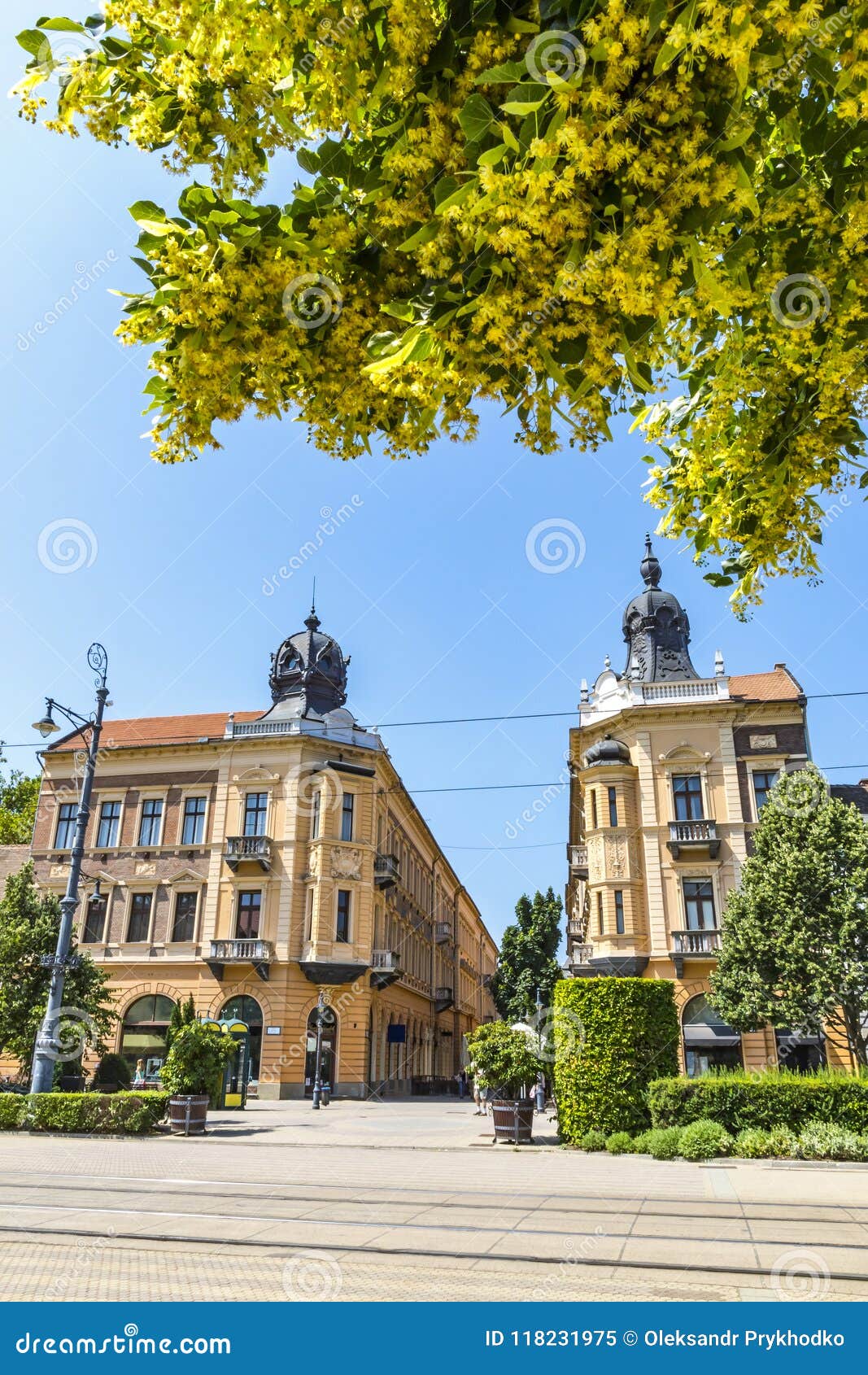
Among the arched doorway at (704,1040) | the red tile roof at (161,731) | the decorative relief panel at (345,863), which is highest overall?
the red tile roof at (161,731)

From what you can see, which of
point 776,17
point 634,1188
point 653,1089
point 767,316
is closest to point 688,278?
point 776,17

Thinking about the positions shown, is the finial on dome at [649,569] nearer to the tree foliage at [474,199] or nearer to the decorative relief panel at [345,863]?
the decorative relief panel at [345,863]

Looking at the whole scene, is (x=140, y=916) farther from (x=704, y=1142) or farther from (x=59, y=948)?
(x=704, y=1142)

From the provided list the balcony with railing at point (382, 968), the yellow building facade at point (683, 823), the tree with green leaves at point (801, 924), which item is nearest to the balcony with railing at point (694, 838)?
the yellow building facade at point (683, 823)

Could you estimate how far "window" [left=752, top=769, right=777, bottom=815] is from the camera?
3309cm

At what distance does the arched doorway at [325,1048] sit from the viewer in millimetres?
33625

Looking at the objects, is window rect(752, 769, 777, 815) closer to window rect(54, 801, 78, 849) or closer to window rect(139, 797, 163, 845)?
window rect(139, 797, 163, 845)

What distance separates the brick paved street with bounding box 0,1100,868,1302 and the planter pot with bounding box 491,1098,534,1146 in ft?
8.92

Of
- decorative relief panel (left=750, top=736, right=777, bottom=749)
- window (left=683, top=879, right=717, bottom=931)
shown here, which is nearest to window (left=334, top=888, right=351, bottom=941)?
window (left=683, top=879, right=717, bottom=931)

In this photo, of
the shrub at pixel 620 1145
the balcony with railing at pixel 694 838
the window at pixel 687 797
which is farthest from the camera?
the window at pixel 687 797

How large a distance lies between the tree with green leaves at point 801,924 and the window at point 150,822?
2211 centimetres

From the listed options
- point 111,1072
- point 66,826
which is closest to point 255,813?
point 66,826

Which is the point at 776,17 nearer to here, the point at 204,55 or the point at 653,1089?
the point at 204,55

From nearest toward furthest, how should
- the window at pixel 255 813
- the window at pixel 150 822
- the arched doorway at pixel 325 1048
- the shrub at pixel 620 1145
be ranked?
the shrub at pixel 620 1145
the arched doorway at pixel 325 1048
the window at pixel 255 813
the window at pixel 150 822
